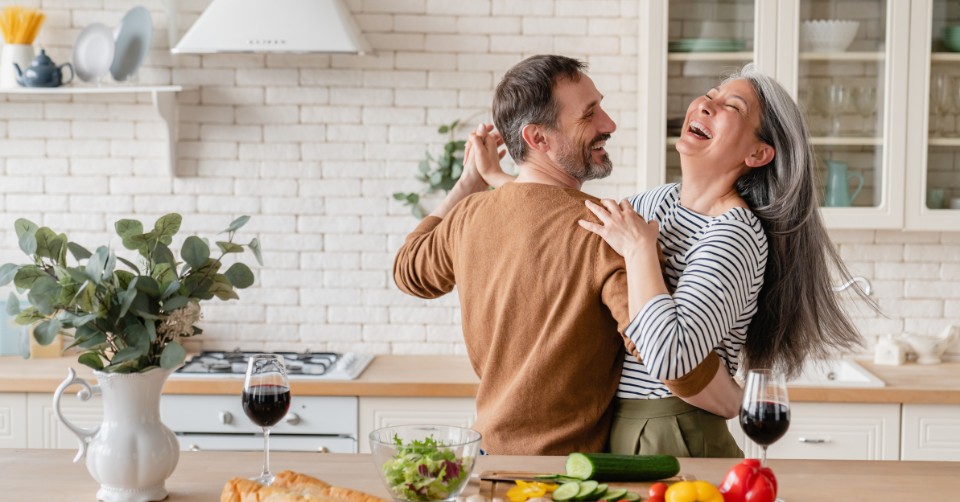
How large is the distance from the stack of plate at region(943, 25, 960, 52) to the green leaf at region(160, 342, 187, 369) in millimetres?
2861

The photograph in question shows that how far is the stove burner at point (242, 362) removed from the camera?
3398 millimetres

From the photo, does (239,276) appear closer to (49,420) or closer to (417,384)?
(417,384)

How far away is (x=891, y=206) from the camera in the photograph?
11.3 ft

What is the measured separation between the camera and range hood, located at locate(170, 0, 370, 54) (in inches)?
130

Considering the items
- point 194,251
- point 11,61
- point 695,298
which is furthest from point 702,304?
point 11,61

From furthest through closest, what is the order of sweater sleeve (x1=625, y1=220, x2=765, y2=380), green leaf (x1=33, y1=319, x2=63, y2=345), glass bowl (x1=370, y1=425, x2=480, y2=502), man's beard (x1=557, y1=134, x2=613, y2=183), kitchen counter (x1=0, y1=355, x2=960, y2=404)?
1. kitchen counter (x1=0, y1=355, x2=960, y2=404)
2. man's beard (x1=557, y1=134, x2=613, y2=183)
3. sweater sleeve (x1=625, y1=220, x2=765, y2=380)
4. green leaf (x1=33, y1=319, x2=63, y2=345)
5. glass bowl (x1=370, y1=425, x2=480, y2=502)

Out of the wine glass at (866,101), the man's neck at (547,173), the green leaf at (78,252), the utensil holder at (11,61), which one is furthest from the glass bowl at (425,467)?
the utensil holder at (11,61)

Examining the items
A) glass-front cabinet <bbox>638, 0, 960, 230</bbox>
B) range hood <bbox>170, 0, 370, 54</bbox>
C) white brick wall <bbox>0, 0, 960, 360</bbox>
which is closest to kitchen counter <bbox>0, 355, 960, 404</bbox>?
white brick wall <bbox>0, 0, 960, 360</bbox>

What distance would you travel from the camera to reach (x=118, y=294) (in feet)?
5.40

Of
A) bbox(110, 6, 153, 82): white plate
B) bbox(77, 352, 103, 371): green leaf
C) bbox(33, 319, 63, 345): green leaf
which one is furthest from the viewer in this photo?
bbox(110, 6, 153, 82): white plate

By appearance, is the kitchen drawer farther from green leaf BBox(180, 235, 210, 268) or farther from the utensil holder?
green leaf BBox(180, 235, 210, 268)

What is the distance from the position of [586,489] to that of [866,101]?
7.77 ft

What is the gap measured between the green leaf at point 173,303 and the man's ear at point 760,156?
1192mm

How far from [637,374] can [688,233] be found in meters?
0.32
